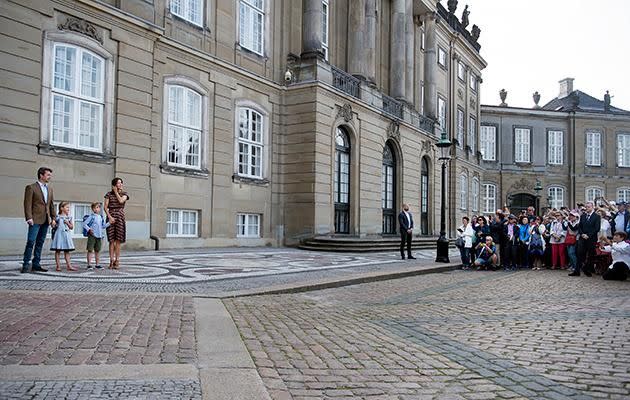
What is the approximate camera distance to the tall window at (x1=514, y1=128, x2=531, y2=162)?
179 feet

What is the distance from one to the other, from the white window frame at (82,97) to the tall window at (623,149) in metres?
54.6

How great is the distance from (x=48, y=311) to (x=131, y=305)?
3.50 ft

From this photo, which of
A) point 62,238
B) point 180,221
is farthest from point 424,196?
point 62,238

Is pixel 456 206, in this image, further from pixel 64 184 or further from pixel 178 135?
pixel 64 184

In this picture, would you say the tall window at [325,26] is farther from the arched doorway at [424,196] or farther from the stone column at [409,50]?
the arched doorway at [424,196]

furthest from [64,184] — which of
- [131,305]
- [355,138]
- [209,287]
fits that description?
[355,138]

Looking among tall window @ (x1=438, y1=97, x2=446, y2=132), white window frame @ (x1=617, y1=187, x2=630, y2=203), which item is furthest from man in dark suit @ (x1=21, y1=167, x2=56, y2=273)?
white window frame @ (x1=617, y1=187, x2=630, y2=203)

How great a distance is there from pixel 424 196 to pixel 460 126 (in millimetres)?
12575

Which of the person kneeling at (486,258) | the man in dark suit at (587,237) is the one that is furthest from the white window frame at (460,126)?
the man in dark suit at (587,237)

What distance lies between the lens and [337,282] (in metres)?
10.9

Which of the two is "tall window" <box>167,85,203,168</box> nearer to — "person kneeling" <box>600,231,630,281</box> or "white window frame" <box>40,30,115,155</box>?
"white window frame" <box>40,30,115,155</box>

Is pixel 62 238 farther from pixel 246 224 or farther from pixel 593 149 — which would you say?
pixel 593 149

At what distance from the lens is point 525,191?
54125mm

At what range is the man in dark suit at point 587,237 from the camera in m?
14.6
